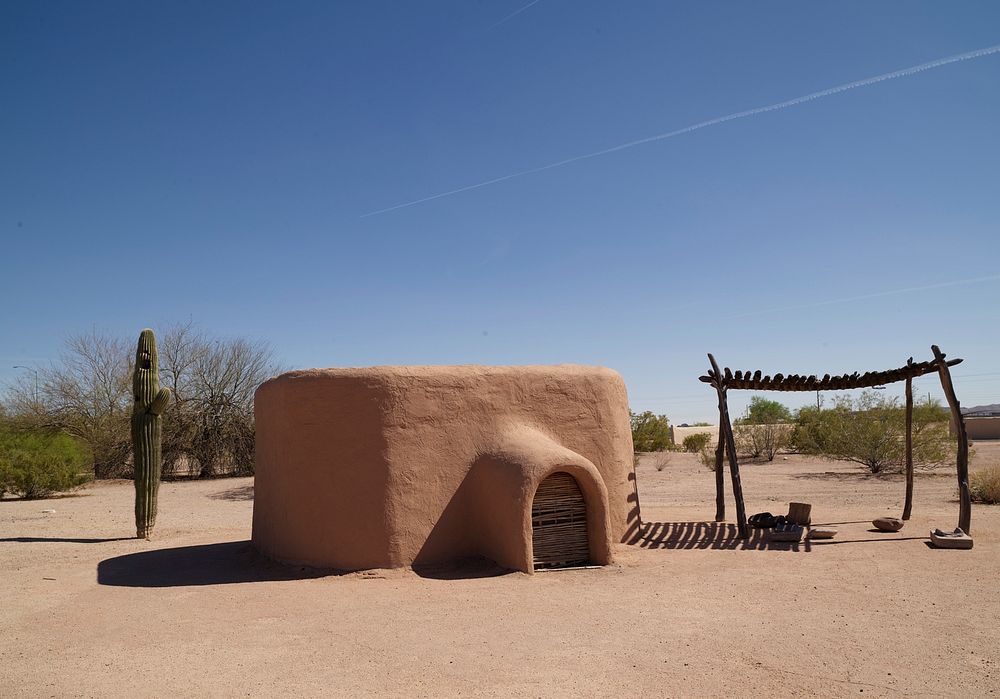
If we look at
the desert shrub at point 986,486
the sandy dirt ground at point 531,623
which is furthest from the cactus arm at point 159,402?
the desert shrub at point 986,486

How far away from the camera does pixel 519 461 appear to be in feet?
29.3

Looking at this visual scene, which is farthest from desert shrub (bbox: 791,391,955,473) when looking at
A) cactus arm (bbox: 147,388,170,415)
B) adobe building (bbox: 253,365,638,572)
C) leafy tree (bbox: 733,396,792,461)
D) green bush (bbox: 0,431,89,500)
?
green bush (bbox: 0,431,89,500)

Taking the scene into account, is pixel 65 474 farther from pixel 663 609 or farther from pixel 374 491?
pixel 663 609

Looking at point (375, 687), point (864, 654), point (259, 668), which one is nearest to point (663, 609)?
point (864, 654)

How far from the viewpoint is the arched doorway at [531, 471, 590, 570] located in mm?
9156

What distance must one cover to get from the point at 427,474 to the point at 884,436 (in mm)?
17267

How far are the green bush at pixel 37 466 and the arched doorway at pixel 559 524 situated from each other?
17.5 m

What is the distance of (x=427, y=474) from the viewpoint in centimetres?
918

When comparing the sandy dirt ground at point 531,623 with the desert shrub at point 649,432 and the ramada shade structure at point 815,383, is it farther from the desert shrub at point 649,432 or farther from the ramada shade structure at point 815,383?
the desert shrub at point 649,432

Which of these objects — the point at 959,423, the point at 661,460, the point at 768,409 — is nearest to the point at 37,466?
the point at 661,460

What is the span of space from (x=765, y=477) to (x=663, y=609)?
16.1 m

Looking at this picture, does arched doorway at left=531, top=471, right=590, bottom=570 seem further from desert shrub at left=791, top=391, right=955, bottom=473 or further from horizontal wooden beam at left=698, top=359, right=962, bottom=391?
desert shrub at left=791, top=391, right=955, bottom=473

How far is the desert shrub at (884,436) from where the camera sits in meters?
20.8

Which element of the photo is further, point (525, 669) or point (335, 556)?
point (335, 556)
